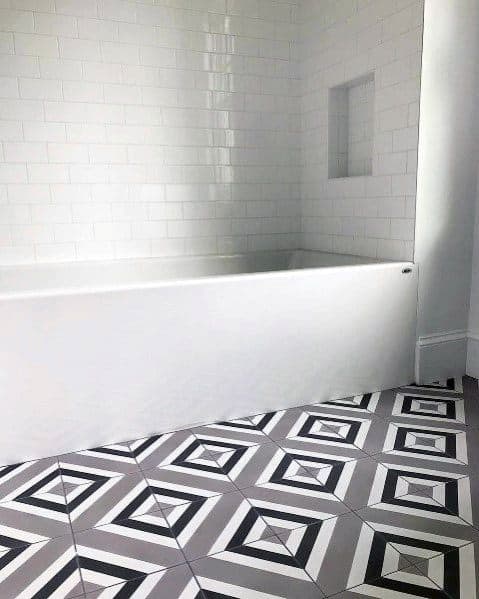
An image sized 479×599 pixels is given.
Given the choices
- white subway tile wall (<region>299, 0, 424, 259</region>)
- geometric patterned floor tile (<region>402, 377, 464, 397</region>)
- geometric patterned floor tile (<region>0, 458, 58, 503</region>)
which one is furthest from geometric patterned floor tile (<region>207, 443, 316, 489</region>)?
white subway tile wall (<region>299, 0, 424, 259</region>)

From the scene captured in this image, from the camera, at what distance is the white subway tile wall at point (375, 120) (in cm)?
278

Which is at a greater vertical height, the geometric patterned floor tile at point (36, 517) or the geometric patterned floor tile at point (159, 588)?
the geometric patterned floor tile at point (36, 517)

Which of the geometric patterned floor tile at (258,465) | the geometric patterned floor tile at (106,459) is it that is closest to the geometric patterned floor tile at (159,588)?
the geometric patterned floor tile at (258,465)

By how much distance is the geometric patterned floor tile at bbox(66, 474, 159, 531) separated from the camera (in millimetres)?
1740

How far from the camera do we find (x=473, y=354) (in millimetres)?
3023

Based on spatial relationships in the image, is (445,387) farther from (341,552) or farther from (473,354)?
(341,552)

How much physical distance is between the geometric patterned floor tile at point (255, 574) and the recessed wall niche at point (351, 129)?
243 centimetres

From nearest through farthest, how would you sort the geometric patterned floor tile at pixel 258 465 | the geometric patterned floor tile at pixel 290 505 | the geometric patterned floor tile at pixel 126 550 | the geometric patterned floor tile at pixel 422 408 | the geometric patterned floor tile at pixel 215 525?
the geometric patterned floor tile at pixel 126 550
the geometric patterned floor tile at pixel 215 525
the geometric patterned floor tile at pixel 290 505
the geometric patterned floor tile at pixel 258 465
the geometric patterned floor tile at pixel 422 408

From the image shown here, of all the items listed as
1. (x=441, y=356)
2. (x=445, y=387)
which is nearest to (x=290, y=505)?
(x=445, y=387)

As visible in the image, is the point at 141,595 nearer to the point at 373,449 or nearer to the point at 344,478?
the point at 344,478

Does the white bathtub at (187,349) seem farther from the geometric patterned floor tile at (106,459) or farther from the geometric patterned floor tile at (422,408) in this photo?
the geometric patterned floor tile at (422,408)

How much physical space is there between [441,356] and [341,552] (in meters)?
1.73

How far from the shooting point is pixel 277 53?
11.6 feet

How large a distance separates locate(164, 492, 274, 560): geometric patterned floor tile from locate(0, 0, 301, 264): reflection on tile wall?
1.92 m
